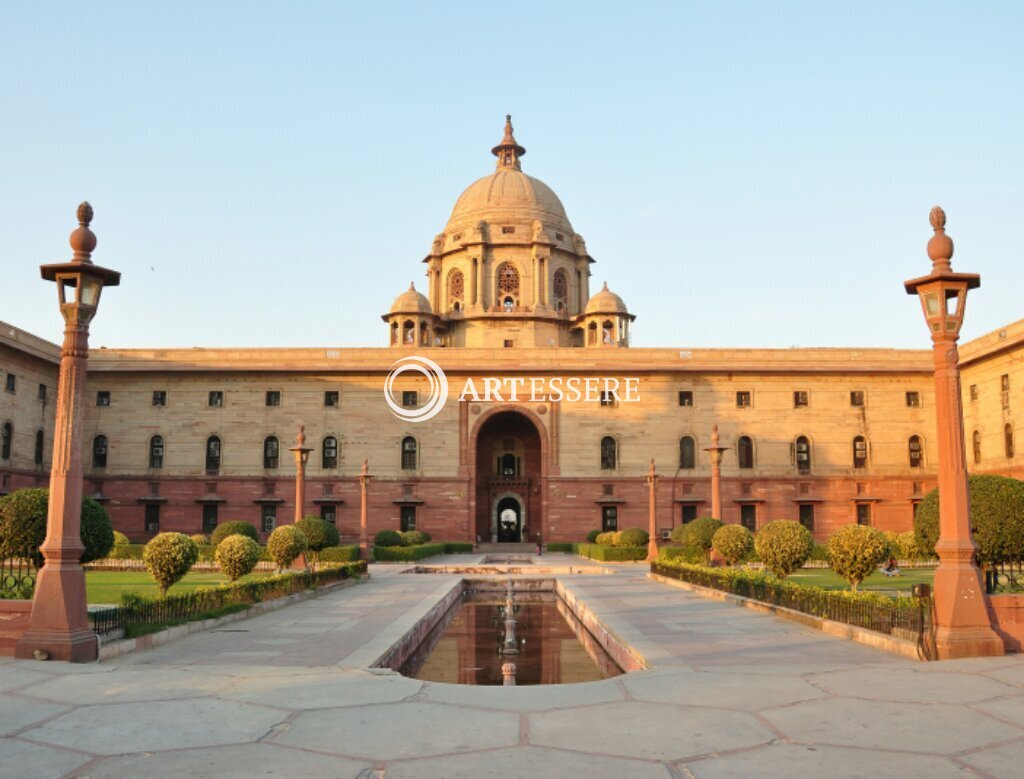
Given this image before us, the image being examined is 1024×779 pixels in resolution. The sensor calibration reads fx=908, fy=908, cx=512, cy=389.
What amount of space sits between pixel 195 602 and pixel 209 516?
31.2 m

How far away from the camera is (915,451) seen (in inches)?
1722

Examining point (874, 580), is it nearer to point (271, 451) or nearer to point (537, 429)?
point (537, 429)

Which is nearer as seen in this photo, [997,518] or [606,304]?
[997,518]

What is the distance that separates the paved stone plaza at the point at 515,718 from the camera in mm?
5535

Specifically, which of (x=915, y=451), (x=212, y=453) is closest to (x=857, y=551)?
(x=915, y=451)

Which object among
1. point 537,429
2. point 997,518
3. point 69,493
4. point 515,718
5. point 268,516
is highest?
point 537,429

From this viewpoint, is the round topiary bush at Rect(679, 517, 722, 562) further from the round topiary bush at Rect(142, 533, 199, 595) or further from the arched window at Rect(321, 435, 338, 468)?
the arched window at Rect(321, 435, 338, 468)

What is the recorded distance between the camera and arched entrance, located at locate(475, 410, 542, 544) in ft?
152

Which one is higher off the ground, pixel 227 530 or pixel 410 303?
pixel 410 303

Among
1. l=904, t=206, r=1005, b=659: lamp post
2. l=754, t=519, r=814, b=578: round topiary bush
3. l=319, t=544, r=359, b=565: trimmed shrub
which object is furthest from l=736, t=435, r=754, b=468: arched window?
l=904, t=206, r=1005, b=659: lamp post

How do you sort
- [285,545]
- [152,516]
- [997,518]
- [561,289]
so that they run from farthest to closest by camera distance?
[561,289], [152,516], [285,545], [997,518]

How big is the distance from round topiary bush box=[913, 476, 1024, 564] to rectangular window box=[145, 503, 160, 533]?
38.7 metres

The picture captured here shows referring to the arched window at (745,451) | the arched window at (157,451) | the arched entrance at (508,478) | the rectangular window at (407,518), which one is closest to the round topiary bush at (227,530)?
the rectangular window at (407,518)

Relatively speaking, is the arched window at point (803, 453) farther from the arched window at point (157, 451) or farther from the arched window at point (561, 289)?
the arched window at point (157, 451)
